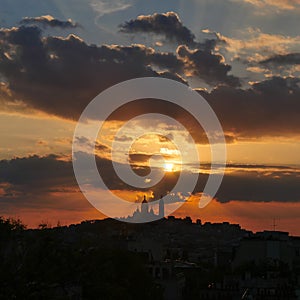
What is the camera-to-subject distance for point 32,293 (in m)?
40.3

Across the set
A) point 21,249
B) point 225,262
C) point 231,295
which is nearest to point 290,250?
point 225,262

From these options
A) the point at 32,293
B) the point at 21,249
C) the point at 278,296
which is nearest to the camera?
the point at 32,293

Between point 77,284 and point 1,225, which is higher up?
point 1,225

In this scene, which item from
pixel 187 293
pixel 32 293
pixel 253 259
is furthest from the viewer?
pixel 253 259

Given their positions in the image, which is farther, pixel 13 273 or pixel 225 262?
pixel 225 262

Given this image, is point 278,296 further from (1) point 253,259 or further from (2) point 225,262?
(2) point 225,262

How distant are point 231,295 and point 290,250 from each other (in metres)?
65.5

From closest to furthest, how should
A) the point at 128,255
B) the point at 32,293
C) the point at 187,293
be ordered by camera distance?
1. the point at 32,293
2. the point at 128,255
3. the point at 187,293

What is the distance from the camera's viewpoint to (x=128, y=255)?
7494 cm

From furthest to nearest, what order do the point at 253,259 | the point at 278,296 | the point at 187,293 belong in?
the point at 253,259 < the point at 187,293 < the point at 278,296

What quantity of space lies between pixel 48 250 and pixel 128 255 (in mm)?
29649

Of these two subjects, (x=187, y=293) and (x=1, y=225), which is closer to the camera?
(x=1, y=225)

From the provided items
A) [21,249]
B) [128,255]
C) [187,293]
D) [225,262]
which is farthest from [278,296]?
[225,262]

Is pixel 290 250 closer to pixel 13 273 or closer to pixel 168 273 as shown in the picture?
pixel 168 273
